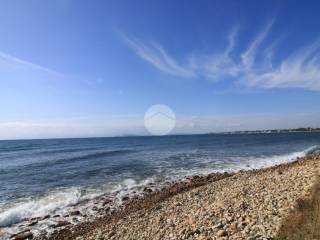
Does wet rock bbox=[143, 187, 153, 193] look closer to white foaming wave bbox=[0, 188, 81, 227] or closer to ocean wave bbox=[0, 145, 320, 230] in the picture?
ocean wave bbox=[0, 145, 320, 230]

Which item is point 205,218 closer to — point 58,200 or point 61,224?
point 61,224

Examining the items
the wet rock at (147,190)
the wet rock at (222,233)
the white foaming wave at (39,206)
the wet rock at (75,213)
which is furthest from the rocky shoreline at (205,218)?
the wet rock at (147,190)

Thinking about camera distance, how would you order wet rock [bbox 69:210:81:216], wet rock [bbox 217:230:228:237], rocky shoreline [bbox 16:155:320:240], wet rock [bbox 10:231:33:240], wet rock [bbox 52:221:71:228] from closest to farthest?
wet rock [bbox 217:230:228:237] → rocky shoreline [bbox 16:155:320:240] → wet rock [bbox 10:231:33:240] → wet rock [bbox 52:221:71:228] → wet rock [bbox 69:210:81:216]

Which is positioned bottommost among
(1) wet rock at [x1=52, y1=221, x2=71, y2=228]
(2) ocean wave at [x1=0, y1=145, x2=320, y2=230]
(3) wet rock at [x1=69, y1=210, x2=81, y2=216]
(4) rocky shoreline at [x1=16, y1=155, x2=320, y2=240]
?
(1) wet rock at [x1=52, y1=221, x2=71, y2=228]

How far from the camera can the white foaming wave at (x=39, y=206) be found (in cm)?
1372

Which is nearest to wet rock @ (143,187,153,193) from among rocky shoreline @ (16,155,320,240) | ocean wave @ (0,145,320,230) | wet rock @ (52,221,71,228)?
ocean wave @ (0,145,320,230)

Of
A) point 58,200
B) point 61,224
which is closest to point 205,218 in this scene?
point 61,224

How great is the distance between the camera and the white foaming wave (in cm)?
1372

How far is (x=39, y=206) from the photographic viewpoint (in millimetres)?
15656

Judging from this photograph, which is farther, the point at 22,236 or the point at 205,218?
the point at 22,236

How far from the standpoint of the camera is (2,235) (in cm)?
1168

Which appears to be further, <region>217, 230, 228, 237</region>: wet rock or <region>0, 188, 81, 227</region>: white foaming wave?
<region>0, 188, 81, 227</region>: white foaming wave

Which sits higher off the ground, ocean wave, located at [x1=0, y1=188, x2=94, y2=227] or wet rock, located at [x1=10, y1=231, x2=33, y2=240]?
ocean wave, located at [x1=0, y1=188, x2=94, y2=227]

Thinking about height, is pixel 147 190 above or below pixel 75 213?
above
